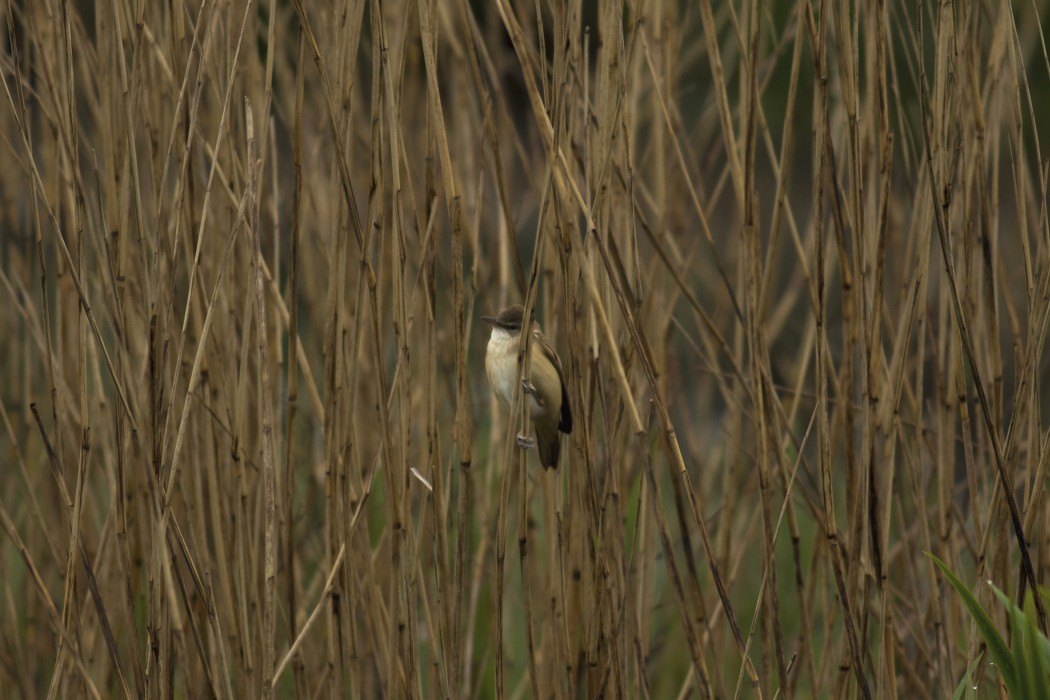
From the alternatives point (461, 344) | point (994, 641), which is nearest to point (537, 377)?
point (461, 344)

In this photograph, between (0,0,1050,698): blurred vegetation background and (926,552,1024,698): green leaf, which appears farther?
(0,0,1050,698): blurred vegetation background

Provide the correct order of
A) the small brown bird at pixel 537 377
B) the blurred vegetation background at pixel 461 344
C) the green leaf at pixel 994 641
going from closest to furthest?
1. the green leaf at pixel 994 641
2. the blurred vegetation background at pixel 461 344
3. the small brown bird at pixel 537 377

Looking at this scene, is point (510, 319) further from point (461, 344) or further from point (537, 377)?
point (461, 344)

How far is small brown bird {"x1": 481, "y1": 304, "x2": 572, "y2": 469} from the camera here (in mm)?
2090

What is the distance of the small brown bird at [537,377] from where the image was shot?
2090mm

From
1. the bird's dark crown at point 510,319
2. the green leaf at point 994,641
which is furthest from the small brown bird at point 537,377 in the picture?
the green leaf at point 994,641

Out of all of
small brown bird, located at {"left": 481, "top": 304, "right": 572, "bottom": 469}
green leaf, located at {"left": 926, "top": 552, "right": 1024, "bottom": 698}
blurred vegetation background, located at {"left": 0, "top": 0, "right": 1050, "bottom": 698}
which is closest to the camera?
green leaf, located at {"left": 926, "top": 552, "right": 1024, "bottom": 698}

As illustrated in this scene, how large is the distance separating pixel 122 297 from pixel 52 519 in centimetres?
106

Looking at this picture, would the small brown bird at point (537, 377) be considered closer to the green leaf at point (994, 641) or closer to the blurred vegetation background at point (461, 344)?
the blurred vegetation background at point (461, 344)

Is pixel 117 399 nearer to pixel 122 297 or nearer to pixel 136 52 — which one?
pixel 122 297

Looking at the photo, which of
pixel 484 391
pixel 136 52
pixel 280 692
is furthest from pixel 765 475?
pixel 484 391

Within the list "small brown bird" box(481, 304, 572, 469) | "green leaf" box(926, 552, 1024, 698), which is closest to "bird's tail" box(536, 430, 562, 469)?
"small brown bird" box(481, 304, 572, 469)

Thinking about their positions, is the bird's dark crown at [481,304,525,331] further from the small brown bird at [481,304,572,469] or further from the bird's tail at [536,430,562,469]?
the bird's tail at [536,430,562,469]

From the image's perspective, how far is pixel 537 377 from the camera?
2115 mm
